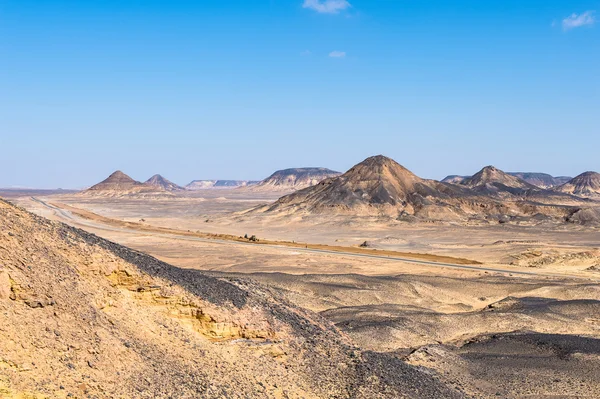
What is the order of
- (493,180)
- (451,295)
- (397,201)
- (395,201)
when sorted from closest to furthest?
(451,295)
(395,201)
(397,201)
(493,180)

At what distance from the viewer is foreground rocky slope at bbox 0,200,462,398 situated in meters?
9.92

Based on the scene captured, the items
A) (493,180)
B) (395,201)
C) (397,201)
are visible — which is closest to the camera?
(395,201)

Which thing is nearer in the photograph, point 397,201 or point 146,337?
point 146,337

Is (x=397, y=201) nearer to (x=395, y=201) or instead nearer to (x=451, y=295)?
(x=395, y=201)

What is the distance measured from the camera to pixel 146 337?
12016 mm

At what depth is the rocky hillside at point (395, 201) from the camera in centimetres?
9938

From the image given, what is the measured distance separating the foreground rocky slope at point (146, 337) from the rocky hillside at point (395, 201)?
82.2 m

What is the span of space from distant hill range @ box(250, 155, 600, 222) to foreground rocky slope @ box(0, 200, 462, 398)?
270 feet

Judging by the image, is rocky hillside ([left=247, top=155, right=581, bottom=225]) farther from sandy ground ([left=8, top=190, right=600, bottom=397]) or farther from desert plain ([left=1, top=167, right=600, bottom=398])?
sandy ground ([left=8, top=190, right=600, bottom=397])

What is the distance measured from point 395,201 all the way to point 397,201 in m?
0.86

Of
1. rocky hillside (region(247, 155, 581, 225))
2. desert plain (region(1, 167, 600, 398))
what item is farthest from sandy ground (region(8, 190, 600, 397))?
rocky hillside (region(247, 155, 581, 225))

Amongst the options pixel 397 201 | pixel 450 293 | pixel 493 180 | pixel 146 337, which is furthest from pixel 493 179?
pixel 146 337

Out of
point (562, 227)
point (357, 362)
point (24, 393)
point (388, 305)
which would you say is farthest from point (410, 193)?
point (24, 393)

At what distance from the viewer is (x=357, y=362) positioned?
14875 mm
